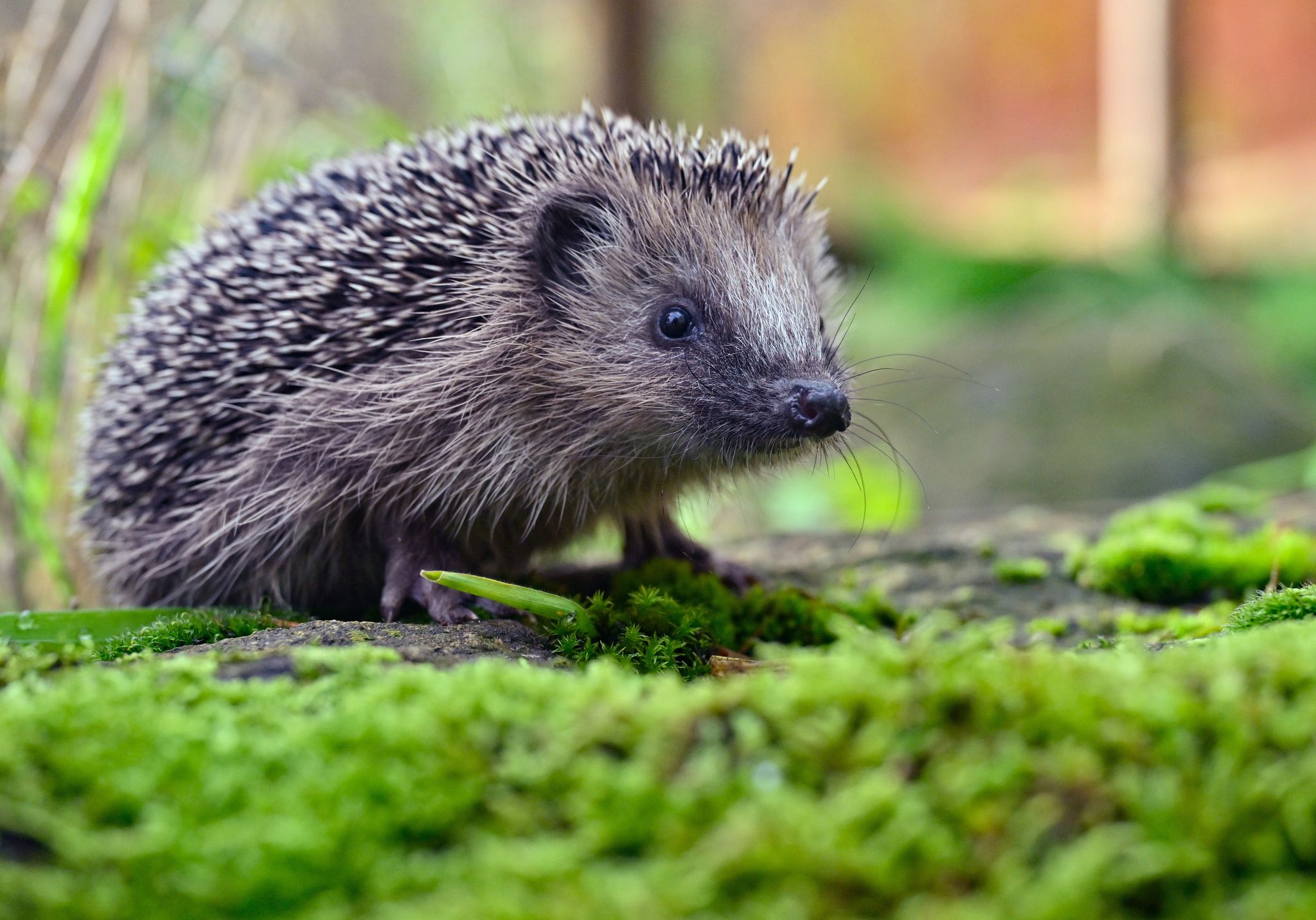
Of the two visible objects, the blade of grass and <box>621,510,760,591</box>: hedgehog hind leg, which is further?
the blade of grass

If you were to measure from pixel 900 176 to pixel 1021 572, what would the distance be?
15.7 m

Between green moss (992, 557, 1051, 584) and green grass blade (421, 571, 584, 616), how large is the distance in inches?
108

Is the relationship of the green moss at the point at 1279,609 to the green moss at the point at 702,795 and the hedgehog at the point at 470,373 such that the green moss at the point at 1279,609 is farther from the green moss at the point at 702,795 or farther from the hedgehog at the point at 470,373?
the hedgehog at the point at 470,373

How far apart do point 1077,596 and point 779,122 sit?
52.5ft

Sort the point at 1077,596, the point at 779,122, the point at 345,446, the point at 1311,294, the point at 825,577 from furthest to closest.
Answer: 1. the point at 779,122
2. the point at 1311,294
3. the point at 825,577
4. the point at 1077,596
5. the point at 345,446

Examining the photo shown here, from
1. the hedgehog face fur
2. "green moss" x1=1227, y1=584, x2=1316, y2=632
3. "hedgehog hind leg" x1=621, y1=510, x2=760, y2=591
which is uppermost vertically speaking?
the hedgehog face fur

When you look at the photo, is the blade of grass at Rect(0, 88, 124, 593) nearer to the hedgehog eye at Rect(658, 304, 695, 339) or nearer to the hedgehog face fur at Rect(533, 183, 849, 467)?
the hedgehog face fur at Rect(533, 183, 849, 467)

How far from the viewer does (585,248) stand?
5.23 metres

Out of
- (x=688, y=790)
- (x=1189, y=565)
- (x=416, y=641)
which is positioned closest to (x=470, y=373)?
(x=416, y=641)

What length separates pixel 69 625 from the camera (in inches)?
164

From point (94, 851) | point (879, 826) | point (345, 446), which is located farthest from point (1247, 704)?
point (345, 446)

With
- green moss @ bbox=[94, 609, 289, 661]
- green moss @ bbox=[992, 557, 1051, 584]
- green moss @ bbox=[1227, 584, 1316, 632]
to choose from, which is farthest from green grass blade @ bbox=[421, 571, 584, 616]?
green moss @ bbox=[992, 557, 1051, 584]

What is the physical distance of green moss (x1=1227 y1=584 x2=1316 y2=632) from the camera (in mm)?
3811

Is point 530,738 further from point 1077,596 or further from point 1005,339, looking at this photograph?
point 1005,339
